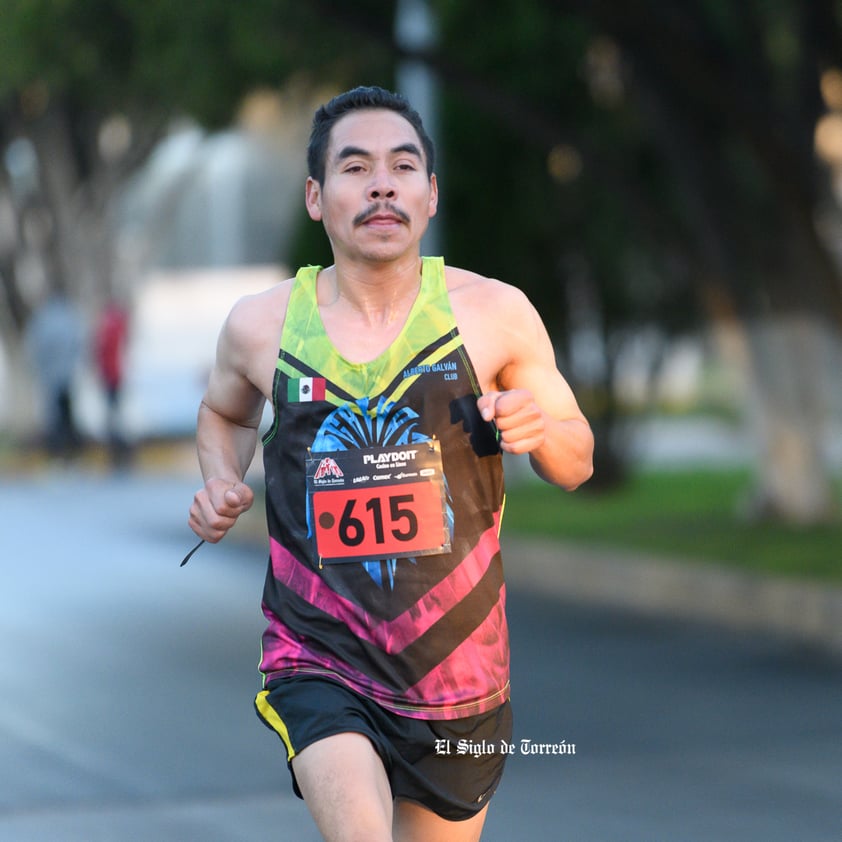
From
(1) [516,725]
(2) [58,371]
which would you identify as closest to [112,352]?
(2) [58,371]

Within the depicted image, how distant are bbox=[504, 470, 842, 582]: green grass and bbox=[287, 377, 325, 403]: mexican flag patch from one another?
23.8 ft

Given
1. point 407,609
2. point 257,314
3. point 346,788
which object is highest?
point 257,314

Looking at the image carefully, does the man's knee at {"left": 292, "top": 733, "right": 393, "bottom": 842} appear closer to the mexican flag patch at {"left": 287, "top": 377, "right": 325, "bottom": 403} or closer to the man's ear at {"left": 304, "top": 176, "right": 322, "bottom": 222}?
the mexican flag patch at {"left": 287, "top": 377, "right": 325, "bottom": 403}

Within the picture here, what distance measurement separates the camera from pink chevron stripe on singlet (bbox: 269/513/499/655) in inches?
148

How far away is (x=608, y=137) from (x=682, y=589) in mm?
6069

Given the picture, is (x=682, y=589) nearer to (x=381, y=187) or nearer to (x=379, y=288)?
(x=379, y=288)

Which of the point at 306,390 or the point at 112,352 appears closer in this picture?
the point at 306,390

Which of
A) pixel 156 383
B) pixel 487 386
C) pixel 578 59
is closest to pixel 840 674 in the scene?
pixel 487 386

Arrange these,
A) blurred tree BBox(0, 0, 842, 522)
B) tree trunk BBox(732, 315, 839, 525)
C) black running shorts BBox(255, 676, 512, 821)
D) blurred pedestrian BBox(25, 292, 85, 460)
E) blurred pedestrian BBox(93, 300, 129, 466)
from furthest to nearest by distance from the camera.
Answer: blurred pedestrian BBox(93, 300, 129, 466)
blurred pedestrian BBox(25, 292, 85, 460)
tree trunk BBox(732, 315, 839, 525)
blurred tree BBox(0, 0, 842, 522)
black running shorts BBox(255, 676, 512, 821)

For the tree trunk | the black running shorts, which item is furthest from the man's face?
the tree trunk

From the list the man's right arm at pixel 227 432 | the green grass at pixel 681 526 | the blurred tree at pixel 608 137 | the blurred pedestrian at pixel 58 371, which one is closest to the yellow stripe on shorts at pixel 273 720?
the man's right arm at pixel 227 432

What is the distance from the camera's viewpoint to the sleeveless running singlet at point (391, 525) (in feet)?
12.3

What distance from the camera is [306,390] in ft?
12.5

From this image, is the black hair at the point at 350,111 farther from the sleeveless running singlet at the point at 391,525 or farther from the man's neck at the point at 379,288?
the sleeveless running singlet at the point at 391,525
